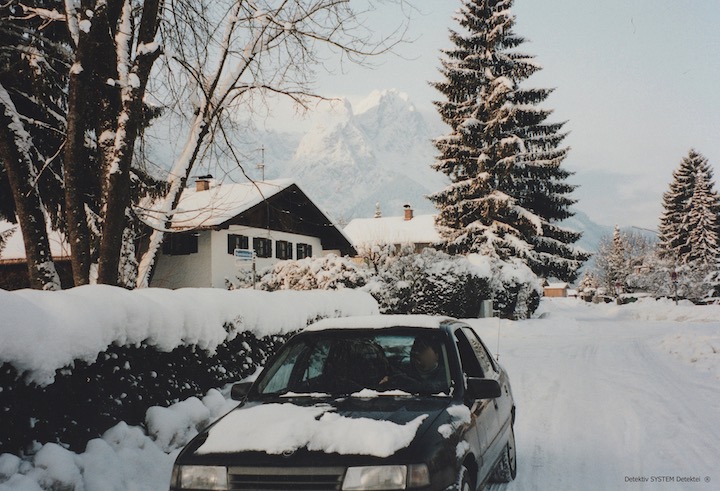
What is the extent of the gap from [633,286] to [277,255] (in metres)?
59.8

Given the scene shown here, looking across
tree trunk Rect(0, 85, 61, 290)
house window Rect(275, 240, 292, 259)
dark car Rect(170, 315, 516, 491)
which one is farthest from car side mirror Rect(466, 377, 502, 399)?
house window Rect(275, 240, 292, 259)

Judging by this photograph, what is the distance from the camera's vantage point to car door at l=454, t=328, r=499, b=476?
3.87 m

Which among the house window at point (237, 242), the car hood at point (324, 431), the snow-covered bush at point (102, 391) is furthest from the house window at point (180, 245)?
the car hood at point (324, 431)

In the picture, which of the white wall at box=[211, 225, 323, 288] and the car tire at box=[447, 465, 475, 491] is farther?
the white wall at box=[211, 225, 323, 288]

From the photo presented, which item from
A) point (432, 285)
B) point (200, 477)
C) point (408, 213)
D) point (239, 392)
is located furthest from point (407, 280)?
point (408, 213)

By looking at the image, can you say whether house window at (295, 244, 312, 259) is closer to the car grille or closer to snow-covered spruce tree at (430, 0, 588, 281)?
snow-covered spruce tree at (430, 0, 588, 281)

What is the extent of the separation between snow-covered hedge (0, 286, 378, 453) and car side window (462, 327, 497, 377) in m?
2.98

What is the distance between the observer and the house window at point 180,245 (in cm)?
3002

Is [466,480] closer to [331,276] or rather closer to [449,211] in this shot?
[331,276]

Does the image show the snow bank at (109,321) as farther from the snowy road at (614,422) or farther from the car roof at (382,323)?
the snowy road at (614,422)

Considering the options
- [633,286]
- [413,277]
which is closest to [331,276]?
[413,277]

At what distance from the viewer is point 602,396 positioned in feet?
29.5

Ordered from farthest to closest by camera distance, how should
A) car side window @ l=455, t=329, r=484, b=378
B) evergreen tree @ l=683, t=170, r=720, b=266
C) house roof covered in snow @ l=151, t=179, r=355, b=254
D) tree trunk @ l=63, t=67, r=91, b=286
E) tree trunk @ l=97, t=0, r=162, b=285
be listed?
evergreen tree @ l=683, t=170, r=720, b=266 < house roof covered in snow @ l=151, t=179, r=355, b=254 < tree trunk @ l=63, t=67, r=91, b=286 < tree trunk @ l=97, t=0, r=162, b=285 < car side window @ l=455, t=329, r=484, b=378

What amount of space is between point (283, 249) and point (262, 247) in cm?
177
